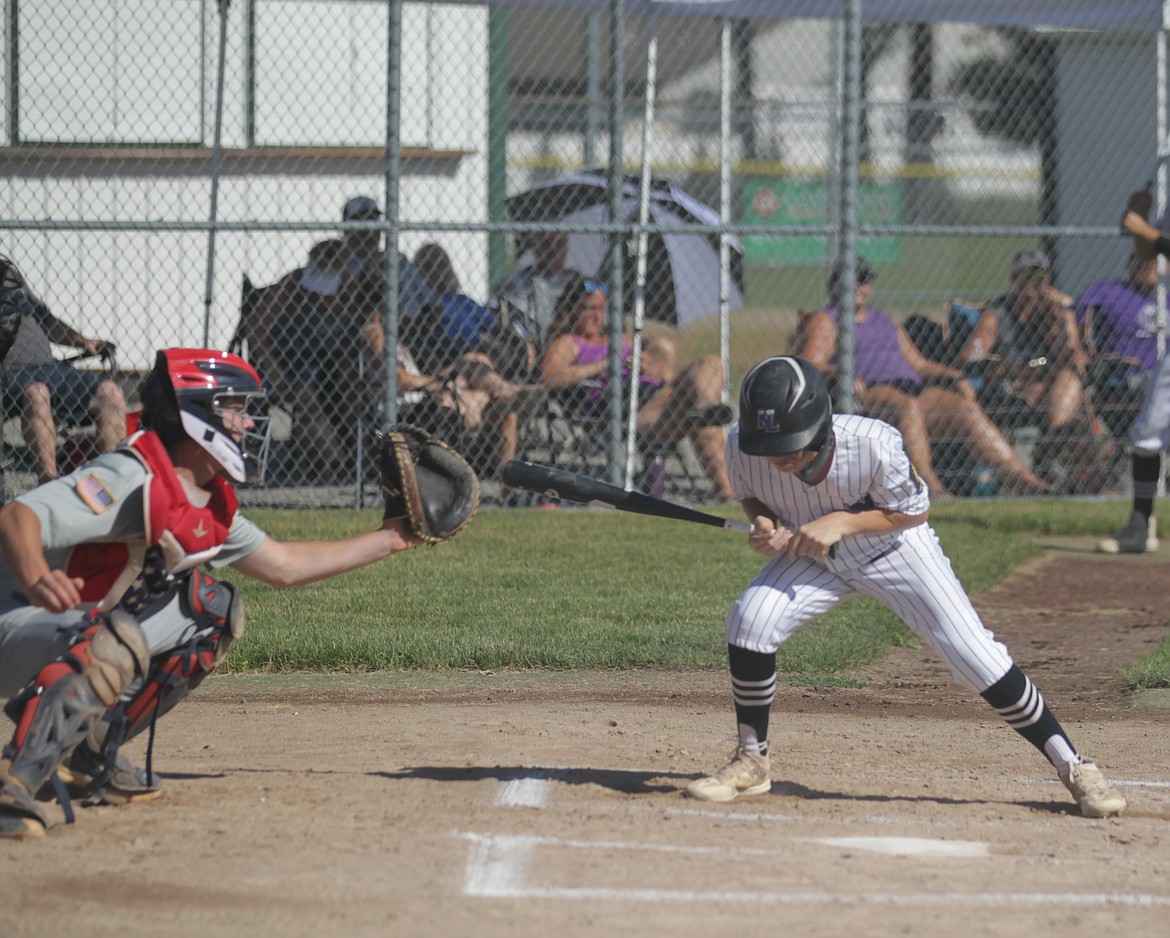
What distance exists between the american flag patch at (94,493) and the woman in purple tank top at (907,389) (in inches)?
249

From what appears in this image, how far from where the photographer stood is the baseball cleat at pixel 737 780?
4090mm

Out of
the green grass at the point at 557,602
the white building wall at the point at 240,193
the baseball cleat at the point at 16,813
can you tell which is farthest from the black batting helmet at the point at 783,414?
the white building wall at the point at 240,193

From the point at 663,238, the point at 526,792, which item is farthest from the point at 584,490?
Result: the point at 663,238

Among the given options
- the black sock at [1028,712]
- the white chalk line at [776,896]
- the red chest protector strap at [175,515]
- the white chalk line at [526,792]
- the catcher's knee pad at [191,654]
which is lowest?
the white chalk line at [526,792]

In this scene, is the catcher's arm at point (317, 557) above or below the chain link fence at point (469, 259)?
below

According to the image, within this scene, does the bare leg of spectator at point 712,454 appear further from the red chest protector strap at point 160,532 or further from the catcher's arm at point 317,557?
the red chest protector strap at point 160,532

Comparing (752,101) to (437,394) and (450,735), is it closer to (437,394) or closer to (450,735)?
(437,394)

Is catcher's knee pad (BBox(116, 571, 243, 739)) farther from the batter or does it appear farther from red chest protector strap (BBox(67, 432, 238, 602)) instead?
the batter

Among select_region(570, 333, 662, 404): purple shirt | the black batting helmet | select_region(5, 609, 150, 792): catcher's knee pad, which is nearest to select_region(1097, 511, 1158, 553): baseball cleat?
select_region(570, 333, 662, 404): purple shirt

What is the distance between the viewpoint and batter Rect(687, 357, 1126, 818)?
4000mm

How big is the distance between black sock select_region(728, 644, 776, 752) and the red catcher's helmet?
1.38 m

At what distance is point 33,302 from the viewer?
800 centimetres

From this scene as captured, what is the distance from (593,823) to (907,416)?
6091mm

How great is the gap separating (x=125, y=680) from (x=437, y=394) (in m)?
5.33
